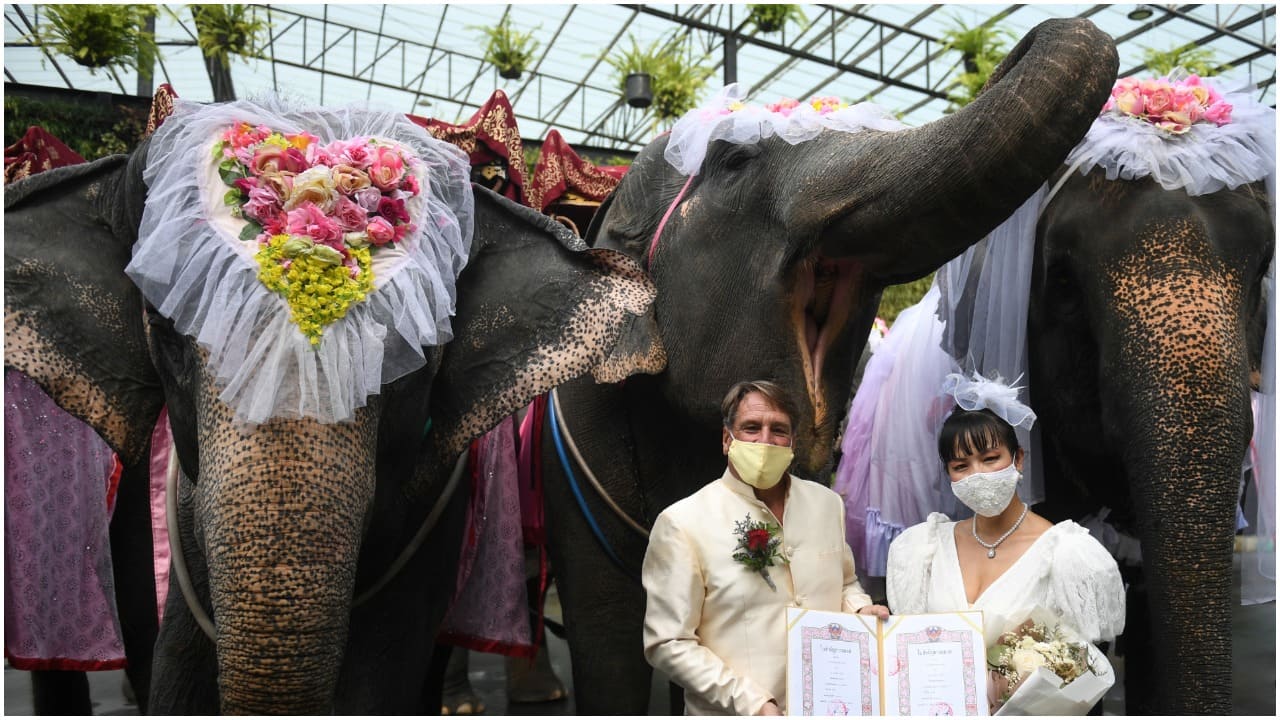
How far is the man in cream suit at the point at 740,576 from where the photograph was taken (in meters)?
2.30

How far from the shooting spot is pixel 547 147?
17.1 ft

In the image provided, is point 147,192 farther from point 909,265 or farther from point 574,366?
point 909,265

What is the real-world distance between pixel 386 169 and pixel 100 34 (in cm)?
650

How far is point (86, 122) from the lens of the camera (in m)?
7.52

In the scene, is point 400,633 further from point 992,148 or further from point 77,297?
point 992,148

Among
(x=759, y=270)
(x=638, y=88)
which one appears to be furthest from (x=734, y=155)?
(x=638, y=88)

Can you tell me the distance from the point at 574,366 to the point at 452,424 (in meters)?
0.31

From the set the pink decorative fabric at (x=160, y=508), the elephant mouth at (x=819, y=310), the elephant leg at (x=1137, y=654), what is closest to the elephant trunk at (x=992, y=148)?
the elephant mouth at (x=819, y=310)

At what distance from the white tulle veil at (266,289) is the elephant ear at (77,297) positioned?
0.24 metres

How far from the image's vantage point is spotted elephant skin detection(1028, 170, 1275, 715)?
2.75 meters

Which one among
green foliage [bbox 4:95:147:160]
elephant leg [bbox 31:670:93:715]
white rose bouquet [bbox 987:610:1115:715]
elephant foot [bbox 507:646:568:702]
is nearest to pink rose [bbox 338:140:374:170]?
white rose bouquet [bbox 987:610:1115:715]

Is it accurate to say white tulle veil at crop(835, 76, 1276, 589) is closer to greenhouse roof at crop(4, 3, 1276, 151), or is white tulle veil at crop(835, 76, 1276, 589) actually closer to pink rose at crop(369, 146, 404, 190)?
pink rose at crop(369, 146, 404, 190)

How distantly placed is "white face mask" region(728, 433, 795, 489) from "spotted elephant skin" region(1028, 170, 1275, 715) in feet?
3.52

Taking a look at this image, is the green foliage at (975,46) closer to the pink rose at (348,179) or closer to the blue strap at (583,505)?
the blue strap at (583,505)
